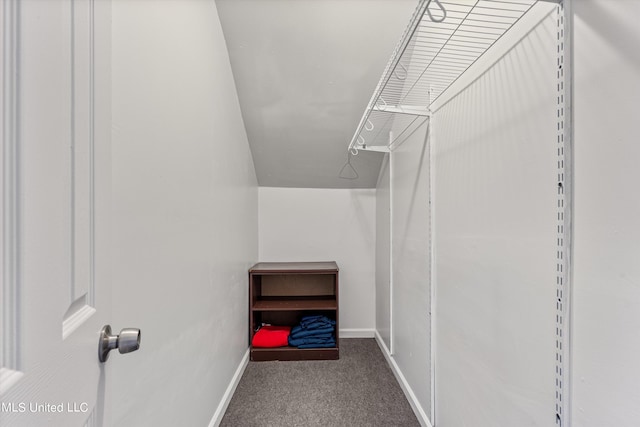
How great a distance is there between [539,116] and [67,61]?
1.00 meters

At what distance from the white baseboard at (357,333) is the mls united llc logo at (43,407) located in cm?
250

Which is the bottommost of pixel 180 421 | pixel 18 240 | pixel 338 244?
pixel 180 421

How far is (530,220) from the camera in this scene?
0.77 m

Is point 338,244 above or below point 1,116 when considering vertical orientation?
below

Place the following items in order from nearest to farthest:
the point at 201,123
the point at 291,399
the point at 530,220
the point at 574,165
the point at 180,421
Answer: the point at 574,165, the point at 530,220, the point at 180,421, the point at 201,123, the point at 291,399

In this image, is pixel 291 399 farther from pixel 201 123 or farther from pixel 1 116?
pixel 1 116

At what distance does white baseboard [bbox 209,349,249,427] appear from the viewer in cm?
150

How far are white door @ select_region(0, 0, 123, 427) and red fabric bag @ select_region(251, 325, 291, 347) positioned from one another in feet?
6.16

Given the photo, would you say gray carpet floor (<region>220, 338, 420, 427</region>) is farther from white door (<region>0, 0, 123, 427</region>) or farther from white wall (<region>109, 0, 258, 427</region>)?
white door (<region>0, 0, 123, 427</region>)

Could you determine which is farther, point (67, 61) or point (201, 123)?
point (201, 123)

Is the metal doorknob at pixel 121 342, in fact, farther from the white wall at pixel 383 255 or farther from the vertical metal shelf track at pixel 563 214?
the white wall at pixel 383 255

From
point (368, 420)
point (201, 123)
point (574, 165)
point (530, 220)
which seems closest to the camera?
point (574, 165)

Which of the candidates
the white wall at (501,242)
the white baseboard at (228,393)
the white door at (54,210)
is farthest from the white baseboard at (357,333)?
the white door at (54,210)

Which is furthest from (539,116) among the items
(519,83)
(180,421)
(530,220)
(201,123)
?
(180,421)
